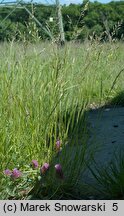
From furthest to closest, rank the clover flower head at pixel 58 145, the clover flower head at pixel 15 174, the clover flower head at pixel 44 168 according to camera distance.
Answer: the clover flower head at pixel 58 145 → the clover flower head at pixel 44 168 → the clover flower head at pixel 15 174

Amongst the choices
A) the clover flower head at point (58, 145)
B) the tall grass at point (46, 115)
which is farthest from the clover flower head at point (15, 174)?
the clover flower head at point (58, 145)

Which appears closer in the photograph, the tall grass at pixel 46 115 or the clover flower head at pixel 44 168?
the clover flower head at pixel 44 168

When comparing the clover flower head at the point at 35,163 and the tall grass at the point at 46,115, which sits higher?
the tall grass at the point at 46,115

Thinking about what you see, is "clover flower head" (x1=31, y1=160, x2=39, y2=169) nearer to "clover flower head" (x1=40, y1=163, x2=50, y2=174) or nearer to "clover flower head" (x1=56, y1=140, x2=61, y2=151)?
"clover flower head" (x1=40, y1=163, x2=50, y2=174)

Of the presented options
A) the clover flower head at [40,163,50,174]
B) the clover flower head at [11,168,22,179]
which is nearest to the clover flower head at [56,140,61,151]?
the clover flower head at [40,163,50,174]

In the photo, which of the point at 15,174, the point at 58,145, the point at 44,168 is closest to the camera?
the point at 15,174

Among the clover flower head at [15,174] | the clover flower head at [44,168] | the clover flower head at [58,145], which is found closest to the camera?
the clover flower head at [15,174]

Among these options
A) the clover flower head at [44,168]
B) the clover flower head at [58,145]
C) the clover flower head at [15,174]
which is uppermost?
the clover flower head at [58,145]

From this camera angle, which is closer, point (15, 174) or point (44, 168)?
point (15, 174)

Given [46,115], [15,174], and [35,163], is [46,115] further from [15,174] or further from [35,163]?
[15,174]

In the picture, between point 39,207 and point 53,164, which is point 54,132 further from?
point 39,207

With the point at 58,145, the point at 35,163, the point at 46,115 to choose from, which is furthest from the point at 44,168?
the point at 46,115

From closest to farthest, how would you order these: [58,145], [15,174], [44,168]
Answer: [15,174]
[44,168]
[58,145]

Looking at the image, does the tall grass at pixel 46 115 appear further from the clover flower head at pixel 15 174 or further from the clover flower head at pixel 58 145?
the clover flower head at pixel 15 174
